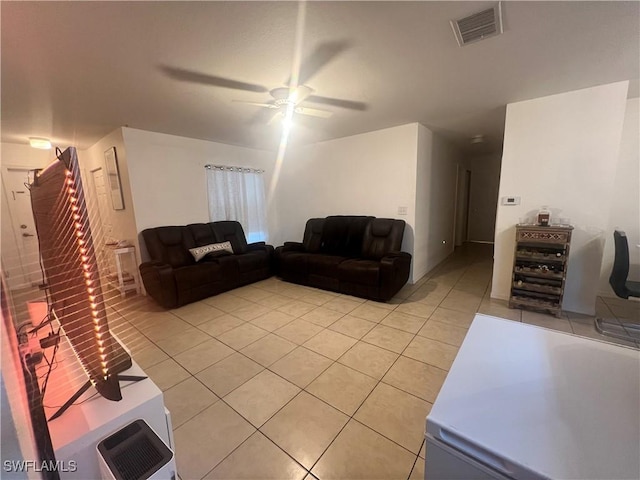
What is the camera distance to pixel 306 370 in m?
2.07

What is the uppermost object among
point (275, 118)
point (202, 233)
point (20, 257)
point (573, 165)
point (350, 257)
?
point (275, 118)

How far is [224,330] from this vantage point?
271 centimetres

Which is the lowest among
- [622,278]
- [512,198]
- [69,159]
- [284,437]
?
[284,437]

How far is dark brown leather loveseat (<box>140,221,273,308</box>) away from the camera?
3.20m

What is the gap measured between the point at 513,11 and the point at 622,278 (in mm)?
2591

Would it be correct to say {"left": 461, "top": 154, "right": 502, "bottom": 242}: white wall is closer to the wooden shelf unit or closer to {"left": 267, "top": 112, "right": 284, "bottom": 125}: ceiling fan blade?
the wooden shelf unit

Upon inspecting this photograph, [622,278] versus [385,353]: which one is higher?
[622,278]

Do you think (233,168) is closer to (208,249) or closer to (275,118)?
(208,249)

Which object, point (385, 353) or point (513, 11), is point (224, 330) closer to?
point (385, 353)

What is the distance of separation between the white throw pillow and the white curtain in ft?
2.04

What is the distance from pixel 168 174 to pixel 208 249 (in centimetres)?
127

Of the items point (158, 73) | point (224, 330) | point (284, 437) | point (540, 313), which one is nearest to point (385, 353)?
point (284, 437)

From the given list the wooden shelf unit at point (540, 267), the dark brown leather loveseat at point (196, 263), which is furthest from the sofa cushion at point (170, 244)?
the wooden shelf unit at point (540, 267)

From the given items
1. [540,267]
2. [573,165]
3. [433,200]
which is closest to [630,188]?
[573,165]
